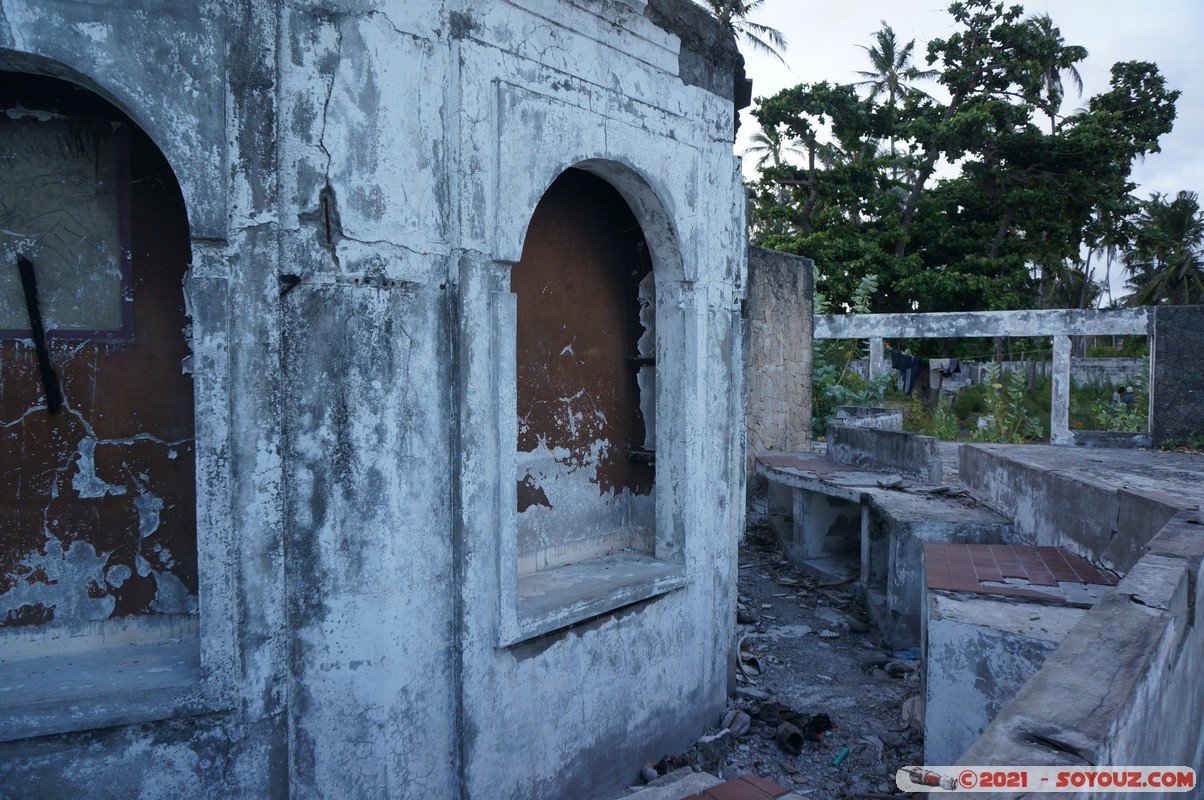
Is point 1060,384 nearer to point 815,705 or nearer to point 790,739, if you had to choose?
point 815,705

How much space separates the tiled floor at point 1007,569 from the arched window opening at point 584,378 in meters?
1.66

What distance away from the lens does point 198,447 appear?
2629 millimetres

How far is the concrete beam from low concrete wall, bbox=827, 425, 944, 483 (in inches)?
166

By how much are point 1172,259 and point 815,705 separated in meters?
26.3

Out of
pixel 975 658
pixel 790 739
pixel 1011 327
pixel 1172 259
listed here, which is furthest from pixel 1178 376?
pixel 1172 259

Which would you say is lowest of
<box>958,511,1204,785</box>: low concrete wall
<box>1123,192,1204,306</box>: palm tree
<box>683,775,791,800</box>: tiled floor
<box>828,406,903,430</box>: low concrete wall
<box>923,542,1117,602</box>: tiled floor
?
<box>683,775,791,800</box>: tiled floor

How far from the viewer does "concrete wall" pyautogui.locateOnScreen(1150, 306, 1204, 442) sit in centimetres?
903

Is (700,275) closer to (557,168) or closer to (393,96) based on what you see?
(557,168)

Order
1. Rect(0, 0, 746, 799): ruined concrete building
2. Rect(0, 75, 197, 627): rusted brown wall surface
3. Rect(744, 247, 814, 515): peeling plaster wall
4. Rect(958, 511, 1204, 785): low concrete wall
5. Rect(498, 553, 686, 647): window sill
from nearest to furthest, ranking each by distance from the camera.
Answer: Rect(958, 511, 1204, 785): low concrete wall < Rect(0, 0, 746, 799): ruined concrete building < Rect(0, 75, 197, 627): rusted brown wall surface < Rect(498, 553, 686, 647): window sill < Rect(744, 247, 814, 515): peeling plaster wall

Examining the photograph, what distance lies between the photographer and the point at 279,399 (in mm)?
2713

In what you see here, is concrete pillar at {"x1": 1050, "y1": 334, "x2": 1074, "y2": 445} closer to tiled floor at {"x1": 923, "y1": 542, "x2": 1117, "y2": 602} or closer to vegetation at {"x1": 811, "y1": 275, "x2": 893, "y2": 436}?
vegetation at {"x1": 811, "y1": 275, "x2": 893, "y2": 436}

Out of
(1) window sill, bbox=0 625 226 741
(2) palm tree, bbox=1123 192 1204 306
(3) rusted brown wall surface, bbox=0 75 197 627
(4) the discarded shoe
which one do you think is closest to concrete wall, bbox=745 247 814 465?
(4) the discarded shoe

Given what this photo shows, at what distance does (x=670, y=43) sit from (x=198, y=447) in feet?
9.69

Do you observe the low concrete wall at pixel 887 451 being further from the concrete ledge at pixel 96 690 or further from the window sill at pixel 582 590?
the concrete ledge at pixel 96 690
